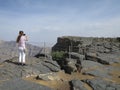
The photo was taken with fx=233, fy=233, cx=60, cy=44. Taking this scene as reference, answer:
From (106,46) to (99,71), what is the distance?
1121cm

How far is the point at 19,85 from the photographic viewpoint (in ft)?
42.6

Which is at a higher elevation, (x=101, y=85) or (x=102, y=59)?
(x=102, y=59)

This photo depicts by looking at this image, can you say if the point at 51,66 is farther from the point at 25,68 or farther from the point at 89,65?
the point at 89,65

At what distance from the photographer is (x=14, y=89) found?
1242 centimetres

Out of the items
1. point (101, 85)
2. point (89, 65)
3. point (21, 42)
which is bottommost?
point (101, 85)

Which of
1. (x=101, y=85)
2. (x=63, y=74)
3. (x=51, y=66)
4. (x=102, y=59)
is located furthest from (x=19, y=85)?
(x=102, y=59)

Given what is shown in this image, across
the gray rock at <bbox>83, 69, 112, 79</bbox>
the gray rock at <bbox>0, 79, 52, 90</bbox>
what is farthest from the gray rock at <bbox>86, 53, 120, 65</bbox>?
the gray rock at <bbox>0, 79, 52, 90</bbox>

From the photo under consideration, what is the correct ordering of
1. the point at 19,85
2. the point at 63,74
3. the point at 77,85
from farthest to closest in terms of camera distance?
the point at 63,74
the point at 77,85
the point at 19,85

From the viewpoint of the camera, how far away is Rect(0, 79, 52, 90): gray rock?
1261 centimetres

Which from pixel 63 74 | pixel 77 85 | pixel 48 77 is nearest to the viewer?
pixel 77 85

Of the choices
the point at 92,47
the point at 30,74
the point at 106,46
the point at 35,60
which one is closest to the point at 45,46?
the point at 35,60

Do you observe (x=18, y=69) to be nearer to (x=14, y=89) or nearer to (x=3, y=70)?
(x=3, y=70)

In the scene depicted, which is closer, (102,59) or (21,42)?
(21,42)

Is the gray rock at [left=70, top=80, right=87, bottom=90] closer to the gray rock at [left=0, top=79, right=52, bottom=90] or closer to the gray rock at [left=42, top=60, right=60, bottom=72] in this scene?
the gray rock at [left=0, top=79, right=52, bottom=90]
